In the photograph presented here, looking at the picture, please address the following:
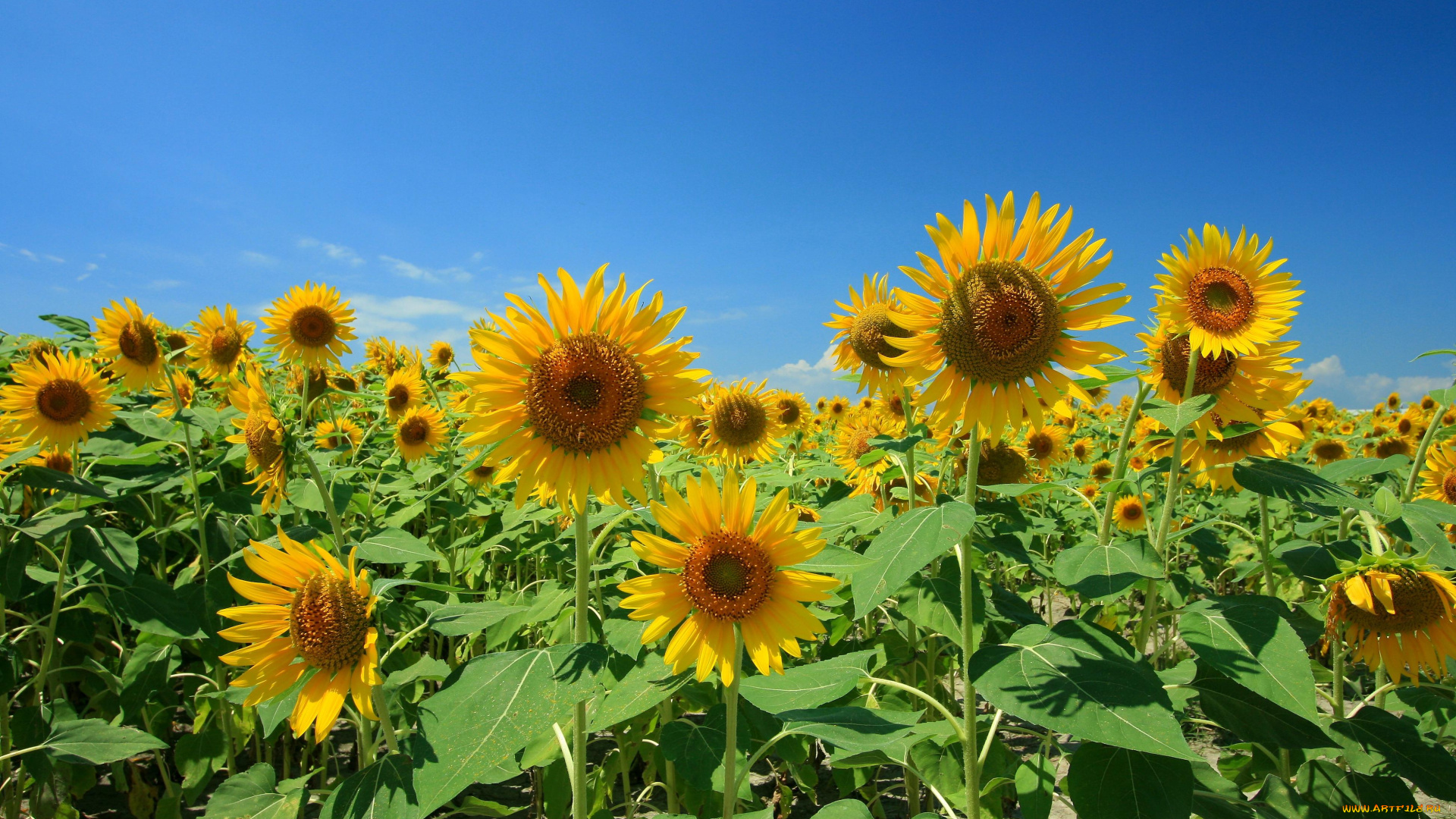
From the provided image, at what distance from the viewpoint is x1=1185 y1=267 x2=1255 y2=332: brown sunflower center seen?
2441 millimetres

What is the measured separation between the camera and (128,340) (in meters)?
4.55

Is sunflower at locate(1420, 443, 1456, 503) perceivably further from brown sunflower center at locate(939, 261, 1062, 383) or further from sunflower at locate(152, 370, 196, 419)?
sunflower at locate(152, 370, 196, 419)

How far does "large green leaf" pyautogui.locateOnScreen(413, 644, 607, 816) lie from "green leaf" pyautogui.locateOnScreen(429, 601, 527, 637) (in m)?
0.09

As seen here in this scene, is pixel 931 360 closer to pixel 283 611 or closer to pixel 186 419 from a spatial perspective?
pixel 283 611

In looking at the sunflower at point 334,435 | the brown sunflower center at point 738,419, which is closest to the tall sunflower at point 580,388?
the brown sunflower center at point 738,419

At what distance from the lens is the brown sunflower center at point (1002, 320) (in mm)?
1907

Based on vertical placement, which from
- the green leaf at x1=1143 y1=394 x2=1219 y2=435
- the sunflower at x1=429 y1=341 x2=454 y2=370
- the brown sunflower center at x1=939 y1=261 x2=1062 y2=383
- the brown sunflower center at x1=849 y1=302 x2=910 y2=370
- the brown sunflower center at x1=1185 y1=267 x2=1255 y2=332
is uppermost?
the sunflower at x1=429 y1=341 x2=454 y2=370

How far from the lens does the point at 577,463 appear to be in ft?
6.23

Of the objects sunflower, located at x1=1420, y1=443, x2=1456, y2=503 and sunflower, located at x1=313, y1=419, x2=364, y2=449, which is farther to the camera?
sunflower, located at x1=313, y1=419, x2=364, y2=449

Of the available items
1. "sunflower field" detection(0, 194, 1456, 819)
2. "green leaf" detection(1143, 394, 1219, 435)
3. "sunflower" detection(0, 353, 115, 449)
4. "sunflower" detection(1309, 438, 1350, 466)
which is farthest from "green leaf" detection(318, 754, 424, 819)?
"sunflower" detection(1309, 438, 1350, 466)

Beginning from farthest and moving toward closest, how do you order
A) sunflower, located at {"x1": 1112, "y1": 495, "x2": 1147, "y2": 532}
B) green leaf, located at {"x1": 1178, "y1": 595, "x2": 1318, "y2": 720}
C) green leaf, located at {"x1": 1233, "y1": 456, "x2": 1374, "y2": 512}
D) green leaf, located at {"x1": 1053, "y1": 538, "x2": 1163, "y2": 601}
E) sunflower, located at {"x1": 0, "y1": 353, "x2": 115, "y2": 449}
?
sunflower, located at {"x1": 1112, "y1": 495, "x2": 1147, "y2": 532}, sunflower, located at {"x1": 0, "y1": 353, "x2": 115, "y2": 449}, green leaf, located at {"x1": 1233, "y1": 456, "x2": 1374, "y2": 512}, green leaf, located at {"x1": 1053, "y1": 538, "x2": 1163, "y2": 601}, green leaf, located at {"x1": 1178, "y1": 595, "x2": 1318, "y2": 720}

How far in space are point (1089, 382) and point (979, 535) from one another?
2.22ft

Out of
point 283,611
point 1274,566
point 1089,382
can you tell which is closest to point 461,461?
point 283,611

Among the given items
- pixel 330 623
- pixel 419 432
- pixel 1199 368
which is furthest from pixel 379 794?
pixel 419 432
